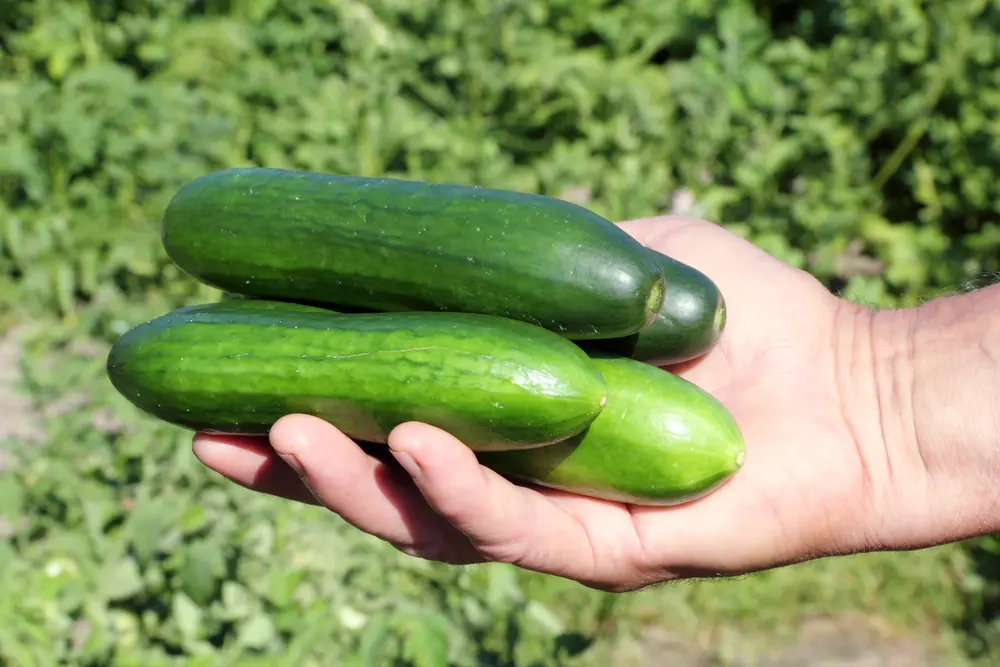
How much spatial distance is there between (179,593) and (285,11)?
247 inches

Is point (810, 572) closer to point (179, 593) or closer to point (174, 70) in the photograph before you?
point (179, 593)

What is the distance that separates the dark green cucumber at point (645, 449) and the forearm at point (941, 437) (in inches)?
27.2

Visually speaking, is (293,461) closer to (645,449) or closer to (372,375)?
(372,375)

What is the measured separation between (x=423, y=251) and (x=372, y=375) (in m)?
0.49

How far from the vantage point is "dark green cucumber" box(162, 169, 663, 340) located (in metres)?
3.10

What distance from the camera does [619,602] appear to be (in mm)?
5086

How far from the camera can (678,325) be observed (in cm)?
340

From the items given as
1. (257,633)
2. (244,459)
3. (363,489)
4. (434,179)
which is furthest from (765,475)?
(434,179)

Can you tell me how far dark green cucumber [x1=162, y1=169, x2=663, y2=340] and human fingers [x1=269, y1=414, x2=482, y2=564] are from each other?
1.93 feet

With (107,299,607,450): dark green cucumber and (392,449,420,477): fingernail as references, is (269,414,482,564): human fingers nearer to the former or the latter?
(107,299,607,450): dark green cucumber

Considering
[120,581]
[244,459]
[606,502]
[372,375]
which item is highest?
[372,375]

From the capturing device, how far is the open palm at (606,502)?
9.64ft

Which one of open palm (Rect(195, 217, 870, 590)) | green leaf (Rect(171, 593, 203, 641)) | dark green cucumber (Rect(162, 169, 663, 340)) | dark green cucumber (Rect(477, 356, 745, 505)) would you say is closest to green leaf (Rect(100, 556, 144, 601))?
green leaf (Rect(171, 593, 203, 641))

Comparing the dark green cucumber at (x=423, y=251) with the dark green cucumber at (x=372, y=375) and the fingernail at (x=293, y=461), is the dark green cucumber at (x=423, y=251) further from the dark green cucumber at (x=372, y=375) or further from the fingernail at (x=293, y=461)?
the fingernail at (x=293, y=461)
